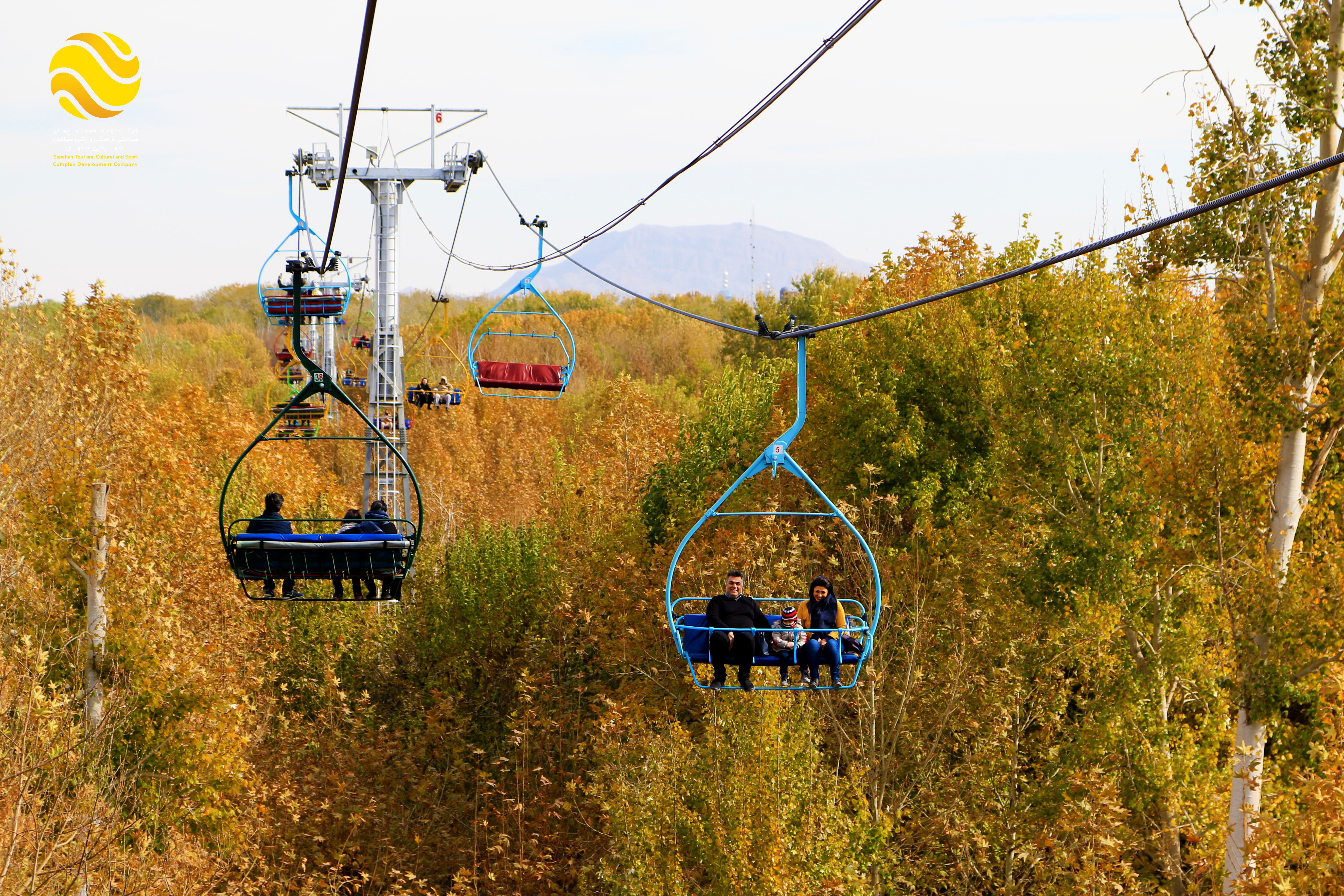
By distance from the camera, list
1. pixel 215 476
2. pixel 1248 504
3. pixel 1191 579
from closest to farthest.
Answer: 1. pixel 1248 504
2. pixel 1191 579
3. pixel 215 476

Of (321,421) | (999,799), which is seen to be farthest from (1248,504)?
(321,421)

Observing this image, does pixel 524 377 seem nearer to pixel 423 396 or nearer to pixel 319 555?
pixel 423 396

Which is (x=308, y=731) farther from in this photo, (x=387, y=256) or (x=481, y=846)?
(x=387, y=256)

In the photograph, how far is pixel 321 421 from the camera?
37594 mm

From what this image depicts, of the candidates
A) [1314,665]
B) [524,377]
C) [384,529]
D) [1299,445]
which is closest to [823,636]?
[384,529]

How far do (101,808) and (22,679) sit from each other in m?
3.22

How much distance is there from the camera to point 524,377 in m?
17.9

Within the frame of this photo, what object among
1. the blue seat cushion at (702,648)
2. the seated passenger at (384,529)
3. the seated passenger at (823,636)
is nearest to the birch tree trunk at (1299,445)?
the blue seat cushion at (702,648)

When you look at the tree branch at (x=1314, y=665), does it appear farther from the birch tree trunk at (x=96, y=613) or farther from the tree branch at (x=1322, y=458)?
the birch tree trunk at (x=96, y=613)

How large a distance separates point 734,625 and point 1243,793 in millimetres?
8815

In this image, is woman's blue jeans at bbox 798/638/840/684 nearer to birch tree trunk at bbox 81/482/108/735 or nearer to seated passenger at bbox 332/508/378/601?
seated passenger at bbox 332/508/378/601

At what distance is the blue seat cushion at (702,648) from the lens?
9930 mm

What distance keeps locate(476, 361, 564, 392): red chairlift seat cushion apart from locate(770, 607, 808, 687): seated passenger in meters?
8.30

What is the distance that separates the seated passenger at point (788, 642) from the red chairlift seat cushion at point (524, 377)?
8299mm
